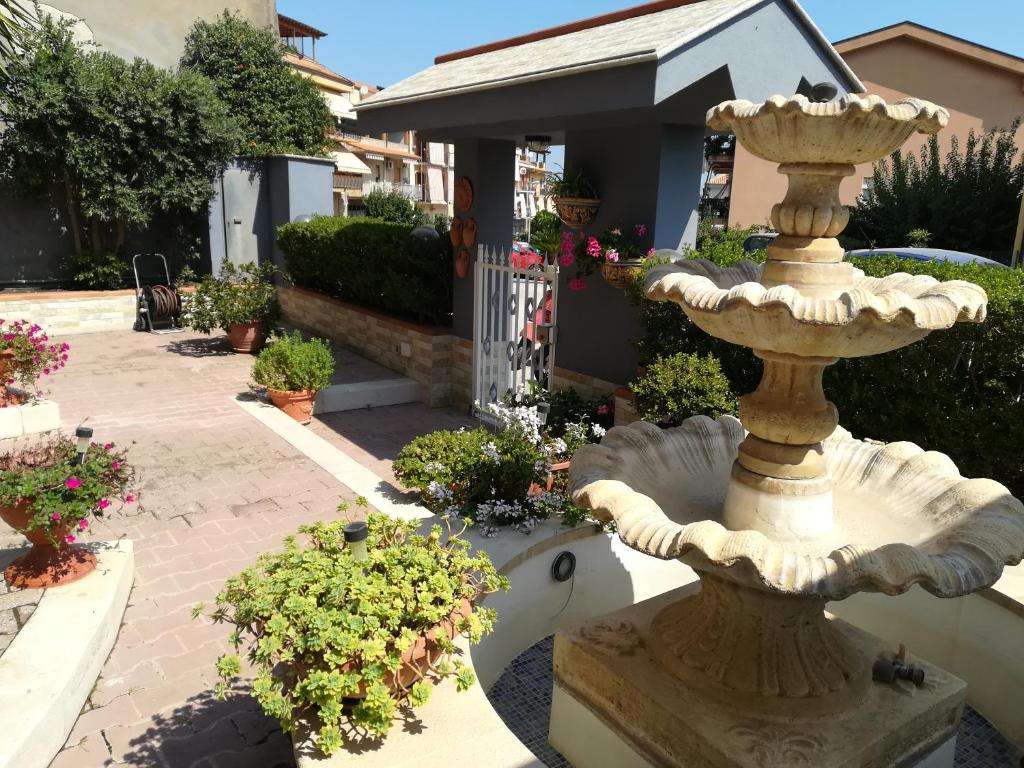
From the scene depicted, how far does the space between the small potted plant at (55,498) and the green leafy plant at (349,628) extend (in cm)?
159

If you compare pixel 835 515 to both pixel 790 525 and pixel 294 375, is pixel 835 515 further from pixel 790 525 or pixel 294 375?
pixel 294 375

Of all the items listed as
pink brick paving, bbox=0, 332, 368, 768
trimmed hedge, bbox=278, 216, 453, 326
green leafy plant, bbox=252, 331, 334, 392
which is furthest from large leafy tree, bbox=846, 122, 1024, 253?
pink brick paving, bbox=0, 332, 368, 768

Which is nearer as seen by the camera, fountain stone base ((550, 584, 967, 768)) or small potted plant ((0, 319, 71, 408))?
fountain stone base ((550, 584, 967, 768))

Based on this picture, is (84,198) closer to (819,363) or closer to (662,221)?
(662,221)

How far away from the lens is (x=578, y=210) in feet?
25.0

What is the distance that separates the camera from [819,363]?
9.96 ft

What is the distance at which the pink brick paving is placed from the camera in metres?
3.51

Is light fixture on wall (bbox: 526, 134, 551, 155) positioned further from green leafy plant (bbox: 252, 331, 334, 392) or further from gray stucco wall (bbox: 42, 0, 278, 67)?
gray stucco wall (bbox: 42, 0, 278, 67)

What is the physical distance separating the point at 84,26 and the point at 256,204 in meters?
5.11

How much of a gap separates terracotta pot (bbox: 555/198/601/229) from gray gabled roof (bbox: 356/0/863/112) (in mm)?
1399

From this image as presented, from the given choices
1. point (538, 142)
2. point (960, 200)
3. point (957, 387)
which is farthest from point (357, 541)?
point (960, 200)

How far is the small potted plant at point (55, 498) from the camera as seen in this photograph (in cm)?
397

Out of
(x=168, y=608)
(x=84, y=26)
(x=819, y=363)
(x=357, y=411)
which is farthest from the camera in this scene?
(x=84, y=26)

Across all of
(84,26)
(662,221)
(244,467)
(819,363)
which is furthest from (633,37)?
(84,26)
